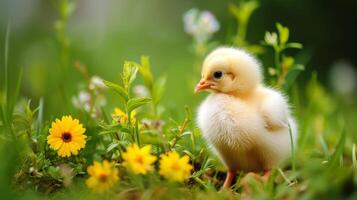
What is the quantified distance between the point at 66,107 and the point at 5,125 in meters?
0.75

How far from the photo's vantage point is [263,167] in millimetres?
2469

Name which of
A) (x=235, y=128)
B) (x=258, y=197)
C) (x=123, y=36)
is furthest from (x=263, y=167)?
(x=123, y=36)

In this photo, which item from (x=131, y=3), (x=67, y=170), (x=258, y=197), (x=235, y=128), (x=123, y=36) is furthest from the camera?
(x=131, y=3)

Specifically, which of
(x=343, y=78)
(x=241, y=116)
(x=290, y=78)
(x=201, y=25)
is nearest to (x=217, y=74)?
(x=241, y=116)

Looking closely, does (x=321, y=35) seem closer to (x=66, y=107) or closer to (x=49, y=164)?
(x=66, y=107)

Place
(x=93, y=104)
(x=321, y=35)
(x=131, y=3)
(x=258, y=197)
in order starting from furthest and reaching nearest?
1. (x=131, y=3)
2. (x=321, y=35)
3. (x=93, y=104)
4. (x=258, y=197)

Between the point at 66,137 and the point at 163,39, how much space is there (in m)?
5.39

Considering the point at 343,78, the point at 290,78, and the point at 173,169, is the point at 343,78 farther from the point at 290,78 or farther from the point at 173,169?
the point at 173,169

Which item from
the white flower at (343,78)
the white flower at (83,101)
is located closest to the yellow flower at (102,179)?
the white flower at (83,101)

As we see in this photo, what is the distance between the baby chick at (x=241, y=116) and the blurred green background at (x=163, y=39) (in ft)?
7.11

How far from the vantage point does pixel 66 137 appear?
7.27 feet

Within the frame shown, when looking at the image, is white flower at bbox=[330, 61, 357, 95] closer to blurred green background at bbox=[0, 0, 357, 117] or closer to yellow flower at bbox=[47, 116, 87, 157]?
blurred green background at bbox=[0, 0, 357, 117]

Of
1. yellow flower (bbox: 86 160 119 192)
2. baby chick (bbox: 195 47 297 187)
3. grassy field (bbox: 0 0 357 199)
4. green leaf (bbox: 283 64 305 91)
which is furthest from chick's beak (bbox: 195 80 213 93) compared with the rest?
green leaf (bbox: 283 64 305 91)

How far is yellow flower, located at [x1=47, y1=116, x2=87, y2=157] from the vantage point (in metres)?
2.20
